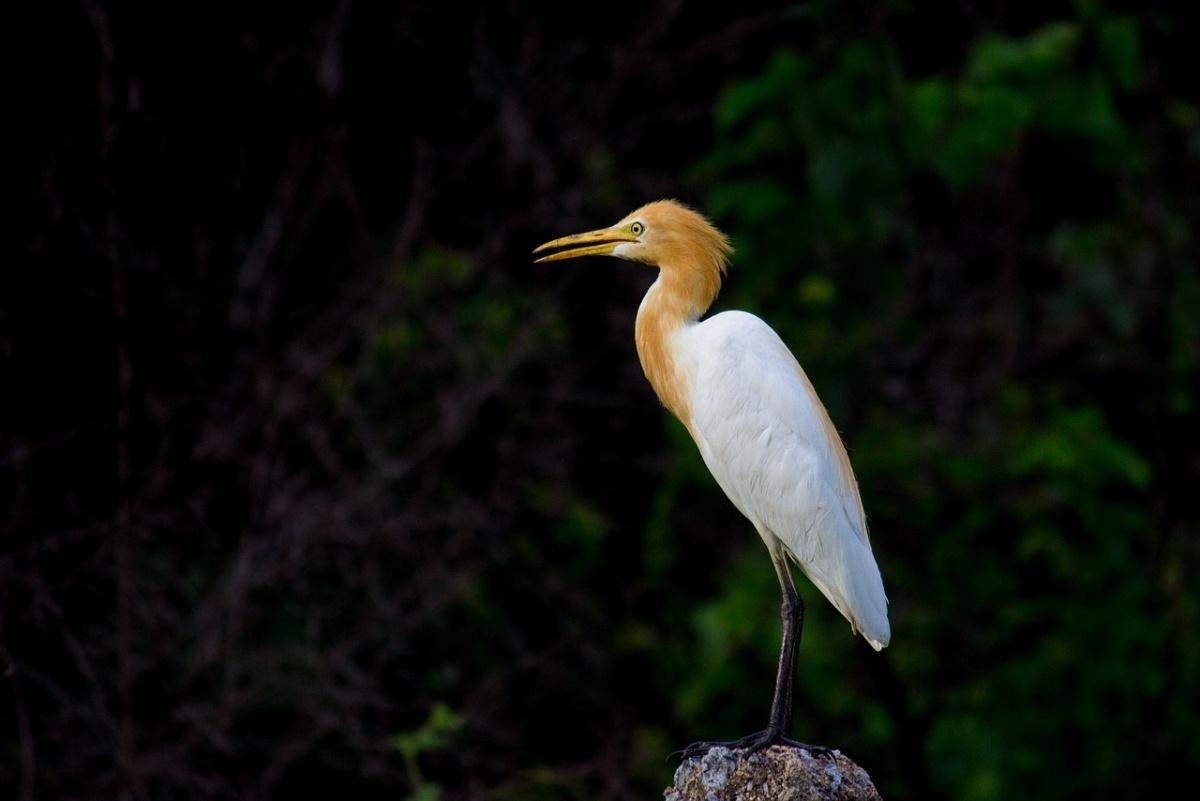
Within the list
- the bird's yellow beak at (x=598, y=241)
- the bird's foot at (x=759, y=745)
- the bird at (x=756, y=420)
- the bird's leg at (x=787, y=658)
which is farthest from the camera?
the bird's yellow beak at (x=598, y=241)

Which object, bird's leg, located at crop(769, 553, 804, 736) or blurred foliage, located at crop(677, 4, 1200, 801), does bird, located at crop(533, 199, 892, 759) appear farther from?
blurred foliage, located at crop(677, 4, 1200, 801)

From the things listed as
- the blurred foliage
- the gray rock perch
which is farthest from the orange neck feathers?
the blurred foliage

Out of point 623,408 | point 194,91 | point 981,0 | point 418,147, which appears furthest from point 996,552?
point 194,91

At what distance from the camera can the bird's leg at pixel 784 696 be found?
302cm

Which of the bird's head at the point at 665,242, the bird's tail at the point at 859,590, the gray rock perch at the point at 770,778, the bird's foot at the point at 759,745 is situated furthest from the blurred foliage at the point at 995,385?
the gray rock perch at the point at 770,778

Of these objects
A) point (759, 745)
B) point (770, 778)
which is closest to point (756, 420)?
point (759, 745)

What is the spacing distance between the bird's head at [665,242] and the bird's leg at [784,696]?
2.07ft

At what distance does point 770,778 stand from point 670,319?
1.04 meters

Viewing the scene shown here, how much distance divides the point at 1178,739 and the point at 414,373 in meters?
3.87

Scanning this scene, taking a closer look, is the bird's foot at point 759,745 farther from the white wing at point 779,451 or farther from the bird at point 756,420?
the white wing at point 779,451

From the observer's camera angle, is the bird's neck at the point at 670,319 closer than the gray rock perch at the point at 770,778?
No

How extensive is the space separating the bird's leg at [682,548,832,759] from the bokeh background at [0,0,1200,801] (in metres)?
1.56

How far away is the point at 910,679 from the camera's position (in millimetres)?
6996

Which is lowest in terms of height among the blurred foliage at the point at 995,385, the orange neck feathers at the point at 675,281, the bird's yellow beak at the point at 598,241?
the blurred foliage at the point at 995,385
